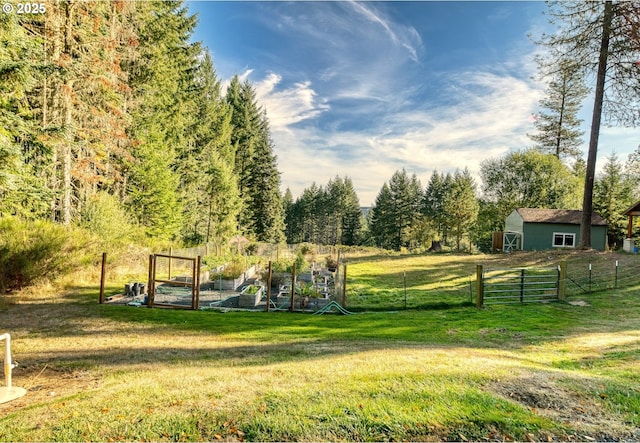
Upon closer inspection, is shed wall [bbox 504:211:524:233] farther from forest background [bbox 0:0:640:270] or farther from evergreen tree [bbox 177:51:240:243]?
evergreen tree [bbox 177:51:240:243]

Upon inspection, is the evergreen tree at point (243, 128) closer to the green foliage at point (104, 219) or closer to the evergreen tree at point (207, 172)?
the evergreen tree at point (207, 172)

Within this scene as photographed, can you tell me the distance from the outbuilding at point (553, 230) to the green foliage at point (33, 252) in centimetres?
3054

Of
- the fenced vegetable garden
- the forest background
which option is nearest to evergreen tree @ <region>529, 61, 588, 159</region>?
the forest background

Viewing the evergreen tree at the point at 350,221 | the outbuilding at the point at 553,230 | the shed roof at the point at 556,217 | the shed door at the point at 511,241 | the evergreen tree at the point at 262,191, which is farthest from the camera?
the evergreen tree at the point at 350,221

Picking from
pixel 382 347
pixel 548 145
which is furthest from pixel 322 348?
pixel 548 145

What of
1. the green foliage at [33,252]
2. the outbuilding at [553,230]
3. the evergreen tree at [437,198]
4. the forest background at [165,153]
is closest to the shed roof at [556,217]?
the outbuilding at [553,230]

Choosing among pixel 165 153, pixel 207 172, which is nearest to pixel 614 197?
pixel 207 172

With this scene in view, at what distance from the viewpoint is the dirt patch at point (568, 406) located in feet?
9.78

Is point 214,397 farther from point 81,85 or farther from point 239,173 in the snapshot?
point 239,173

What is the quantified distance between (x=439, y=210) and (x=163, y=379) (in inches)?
2129

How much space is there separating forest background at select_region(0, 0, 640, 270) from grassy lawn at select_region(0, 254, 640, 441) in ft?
20.4

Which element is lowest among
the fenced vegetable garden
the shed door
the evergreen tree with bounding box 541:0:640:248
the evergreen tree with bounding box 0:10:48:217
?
the fenced vegetable garden

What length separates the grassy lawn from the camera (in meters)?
2.99

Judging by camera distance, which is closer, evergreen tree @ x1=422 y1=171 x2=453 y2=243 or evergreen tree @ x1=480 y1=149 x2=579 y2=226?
evergreen tree @ x1=480 y1=149 x2=579 y2=226
